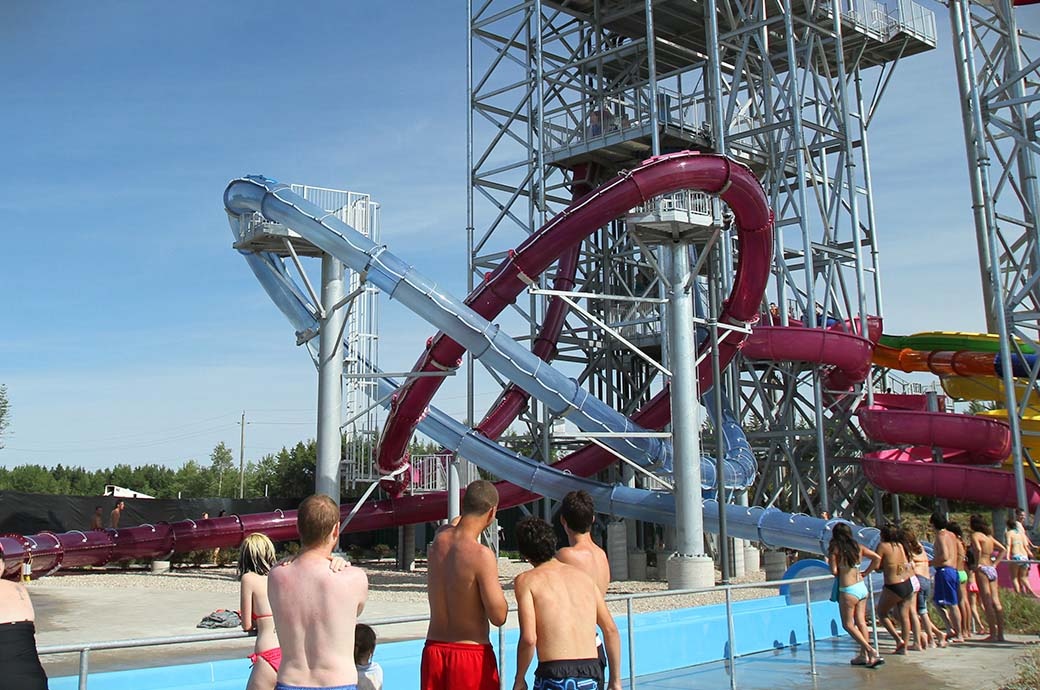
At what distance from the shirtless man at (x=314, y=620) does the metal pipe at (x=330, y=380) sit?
A: 613 inches

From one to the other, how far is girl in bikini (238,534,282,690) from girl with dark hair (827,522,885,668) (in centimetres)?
709

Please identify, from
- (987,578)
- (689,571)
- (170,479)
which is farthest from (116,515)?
(170,479)

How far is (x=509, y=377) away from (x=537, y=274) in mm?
2408

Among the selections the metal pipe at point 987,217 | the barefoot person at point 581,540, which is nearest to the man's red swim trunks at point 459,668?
the barefoot person at point 581,540

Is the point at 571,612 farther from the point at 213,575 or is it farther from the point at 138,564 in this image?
the point at 138,564

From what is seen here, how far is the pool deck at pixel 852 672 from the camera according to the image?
382 inches

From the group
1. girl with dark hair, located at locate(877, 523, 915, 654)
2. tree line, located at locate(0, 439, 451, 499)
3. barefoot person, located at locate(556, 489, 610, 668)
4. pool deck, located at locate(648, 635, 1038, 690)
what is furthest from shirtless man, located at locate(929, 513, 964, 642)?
tree line, located at locate(0, 439, 451, 499)

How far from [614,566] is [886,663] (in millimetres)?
14508

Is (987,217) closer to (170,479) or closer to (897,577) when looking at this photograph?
(897,577)

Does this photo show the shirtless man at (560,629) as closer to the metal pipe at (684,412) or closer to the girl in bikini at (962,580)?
the girl in bikini at (962,580)

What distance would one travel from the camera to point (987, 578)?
12.2m

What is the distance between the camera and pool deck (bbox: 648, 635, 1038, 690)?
9711 mm

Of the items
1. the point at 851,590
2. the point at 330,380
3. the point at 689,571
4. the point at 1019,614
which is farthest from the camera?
the point at 330,380

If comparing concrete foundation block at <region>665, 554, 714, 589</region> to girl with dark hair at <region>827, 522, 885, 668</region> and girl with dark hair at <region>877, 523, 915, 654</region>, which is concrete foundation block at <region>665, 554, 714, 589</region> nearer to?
girl with dark hair at <region>877, 523, 915, 654</region>
